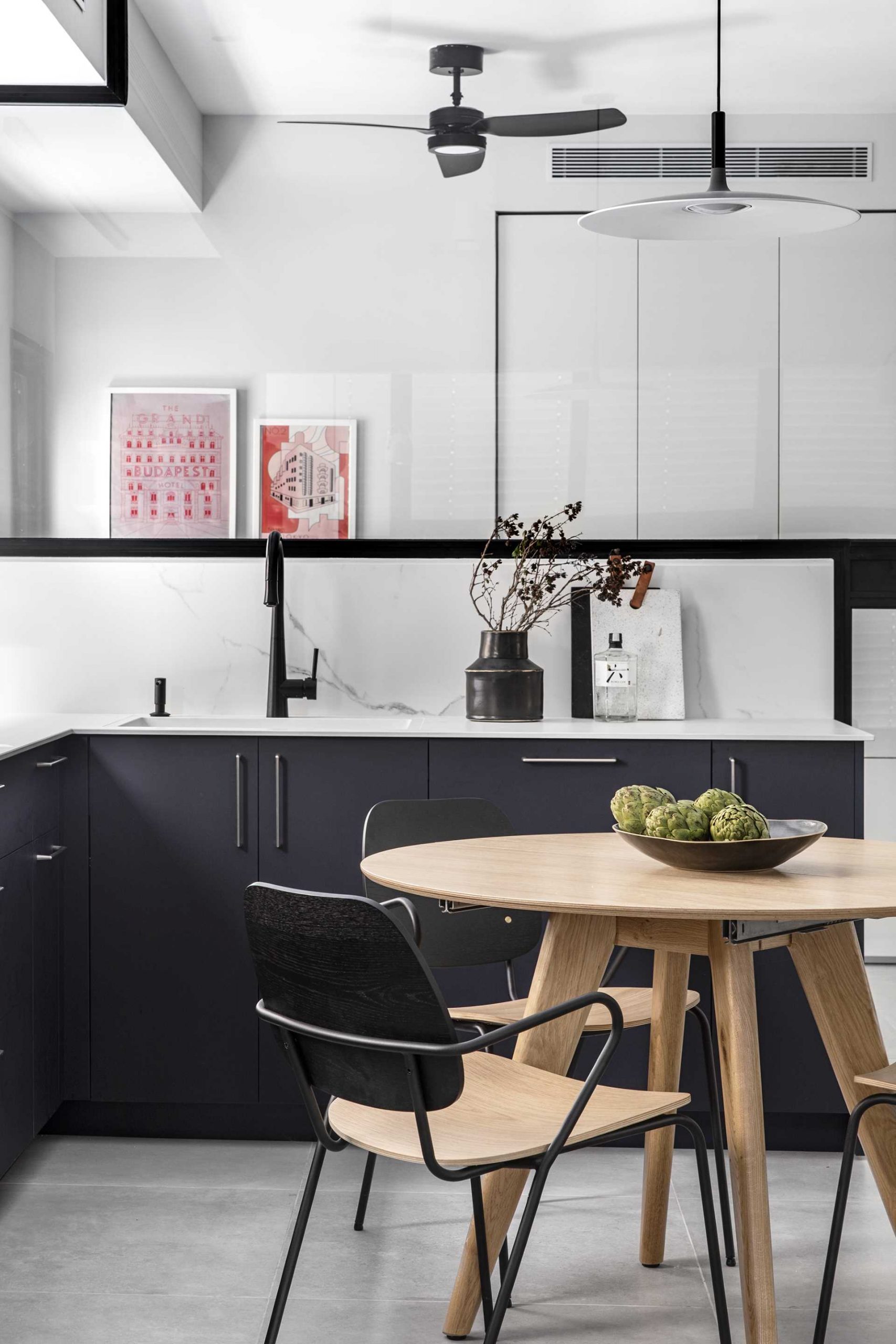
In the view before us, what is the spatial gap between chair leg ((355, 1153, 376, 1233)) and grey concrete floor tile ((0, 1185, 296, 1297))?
16 centimetres

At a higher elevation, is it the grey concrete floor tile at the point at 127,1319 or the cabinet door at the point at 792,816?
the cabinet door at the point at 792,816

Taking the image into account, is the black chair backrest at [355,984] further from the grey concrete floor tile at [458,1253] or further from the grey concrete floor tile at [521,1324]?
the grey concrete floor tile at [458,1253]

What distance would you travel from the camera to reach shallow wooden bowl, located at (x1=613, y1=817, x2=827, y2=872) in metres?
2.22

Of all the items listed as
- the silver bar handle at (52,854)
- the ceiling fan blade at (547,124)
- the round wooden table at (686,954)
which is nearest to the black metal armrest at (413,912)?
the round wooden table at (686,954)

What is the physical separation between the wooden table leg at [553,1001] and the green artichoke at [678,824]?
184 millimetres

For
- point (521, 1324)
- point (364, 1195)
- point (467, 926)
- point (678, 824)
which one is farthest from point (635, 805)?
point (364, 1195)

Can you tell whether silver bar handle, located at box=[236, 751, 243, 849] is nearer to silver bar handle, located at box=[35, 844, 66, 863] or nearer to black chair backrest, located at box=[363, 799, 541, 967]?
silver bar handle, located at box=[35, 844, 66, 863]

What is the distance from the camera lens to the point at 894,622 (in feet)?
13.3

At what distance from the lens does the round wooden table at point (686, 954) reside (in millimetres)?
2047

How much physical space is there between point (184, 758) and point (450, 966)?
0.92 m

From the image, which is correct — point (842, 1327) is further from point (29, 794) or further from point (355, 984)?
point (29, 794)

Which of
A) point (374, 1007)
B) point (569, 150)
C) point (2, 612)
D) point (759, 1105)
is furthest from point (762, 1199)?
point (569, 150)

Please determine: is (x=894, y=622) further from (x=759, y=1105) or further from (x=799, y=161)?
(x=759, y=1105)

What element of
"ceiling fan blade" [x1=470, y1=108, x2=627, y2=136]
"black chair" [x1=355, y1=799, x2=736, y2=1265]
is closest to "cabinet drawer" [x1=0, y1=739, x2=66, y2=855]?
"black chair" [x1=355, y1=799, x2=736, y2=1265]
